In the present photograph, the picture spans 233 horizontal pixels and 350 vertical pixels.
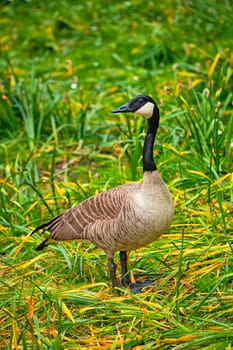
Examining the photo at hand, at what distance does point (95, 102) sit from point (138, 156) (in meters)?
2.09

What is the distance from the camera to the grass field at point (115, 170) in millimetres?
4086

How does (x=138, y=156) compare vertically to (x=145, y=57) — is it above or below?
above

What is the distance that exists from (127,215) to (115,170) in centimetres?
204

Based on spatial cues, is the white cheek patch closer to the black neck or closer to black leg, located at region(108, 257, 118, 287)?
the black neck

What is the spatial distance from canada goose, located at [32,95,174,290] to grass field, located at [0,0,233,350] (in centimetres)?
23

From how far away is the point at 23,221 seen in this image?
5.55 metres

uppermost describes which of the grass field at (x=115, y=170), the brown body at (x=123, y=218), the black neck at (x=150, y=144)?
the black neck at (x=150, y=144)

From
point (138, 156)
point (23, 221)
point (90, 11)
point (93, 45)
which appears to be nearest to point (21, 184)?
point (23, 221)

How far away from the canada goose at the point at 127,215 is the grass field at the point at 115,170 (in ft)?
0.75

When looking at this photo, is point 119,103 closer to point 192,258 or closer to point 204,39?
point 204,39

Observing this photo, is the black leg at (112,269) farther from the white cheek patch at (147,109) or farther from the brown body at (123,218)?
the white cheek patch at (147,109)

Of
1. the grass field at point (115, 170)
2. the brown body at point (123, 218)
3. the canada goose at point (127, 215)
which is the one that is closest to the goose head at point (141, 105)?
the canada goose at point (127, 215)

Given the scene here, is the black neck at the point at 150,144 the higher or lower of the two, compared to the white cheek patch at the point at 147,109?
lower

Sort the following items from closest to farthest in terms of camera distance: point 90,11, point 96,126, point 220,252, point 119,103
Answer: point 220,252 < point 96,126 < point 119,103 < point 90,11
